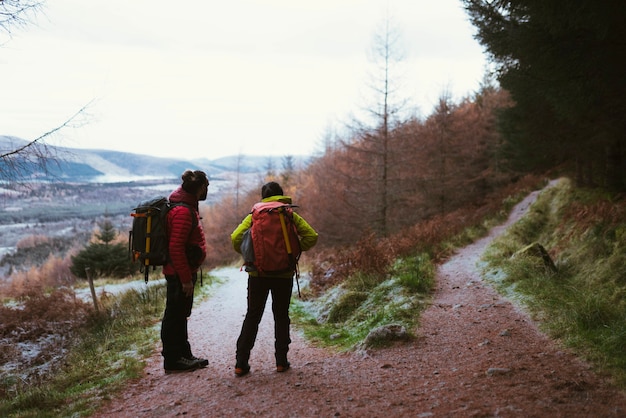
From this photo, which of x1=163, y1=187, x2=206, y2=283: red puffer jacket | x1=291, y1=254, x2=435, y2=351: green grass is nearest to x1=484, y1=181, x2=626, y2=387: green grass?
x1=291, y1=254, x2=435, y2=351: green grass

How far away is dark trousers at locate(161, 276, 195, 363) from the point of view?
16.2 feet

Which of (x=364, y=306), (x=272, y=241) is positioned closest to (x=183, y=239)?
(x=272, y=241)

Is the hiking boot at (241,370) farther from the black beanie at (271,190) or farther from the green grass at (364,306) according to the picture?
the black beanie at (271,190)

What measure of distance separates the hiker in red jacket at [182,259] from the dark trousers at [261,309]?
68 cm

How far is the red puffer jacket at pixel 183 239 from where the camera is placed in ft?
15.4

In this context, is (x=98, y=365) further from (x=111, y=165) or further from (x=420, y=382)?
(x=111, y=165)

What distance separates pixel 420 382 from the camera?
13.5ft

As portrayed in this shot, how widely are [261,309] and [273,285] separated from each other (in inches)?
13.1

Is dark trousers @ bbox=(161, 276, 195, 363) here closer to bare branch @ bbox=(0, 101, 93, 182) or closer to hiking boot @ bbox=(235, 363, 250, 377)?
hiking boot @ bbox=(235, 363, 250, 377)

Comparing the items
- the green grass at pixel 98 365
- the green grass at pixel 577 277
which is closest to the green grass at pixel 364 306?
the green grass at pixel 577 277

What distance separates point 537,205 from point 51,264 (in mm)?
71801

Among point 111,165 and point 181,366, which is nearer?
point 181,366

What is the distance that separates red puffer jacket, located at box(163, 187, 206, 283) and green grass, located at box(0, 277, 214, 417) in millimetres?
1528

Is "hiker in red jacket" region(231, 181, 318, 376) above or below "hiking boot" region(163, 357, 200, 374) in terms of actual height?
above
